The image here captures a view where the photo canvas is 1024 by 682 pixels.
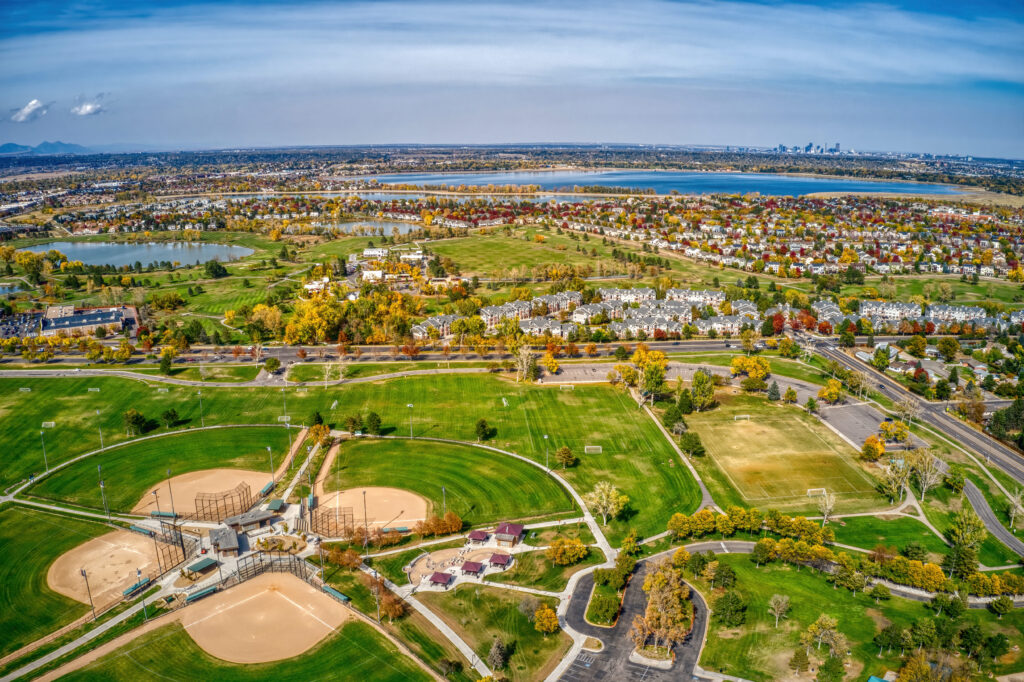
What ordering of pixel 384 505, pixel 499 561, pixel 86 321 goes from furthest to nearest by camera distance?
pixel 86 321
pixel 384 505
pixel 499 561

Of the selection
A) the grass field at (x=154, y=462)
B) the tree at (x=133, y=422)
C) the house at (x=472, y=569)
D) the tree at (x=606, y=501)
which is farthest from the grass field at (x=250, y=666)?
the tree at (x=133, y=422)

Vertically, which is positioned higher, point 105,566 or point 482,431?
point 482,431

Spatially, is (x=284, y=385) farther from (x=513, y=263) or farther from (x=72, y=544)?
(x=513, y=263)

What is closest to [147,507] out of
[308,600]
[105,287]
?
A: [308,600]

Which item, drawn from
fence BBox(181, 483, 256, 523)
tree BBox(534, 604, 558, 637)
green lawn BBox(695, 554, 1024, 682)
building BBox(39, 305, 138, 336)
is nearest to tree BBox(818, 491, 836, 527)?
green lawn BBox(695, 554, 1024, 682)

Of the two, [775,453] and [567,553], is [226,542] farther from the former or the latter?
[775,453]

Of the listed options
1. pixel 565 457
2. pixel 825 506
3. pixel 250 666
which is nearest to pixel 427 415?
pixel 565 457

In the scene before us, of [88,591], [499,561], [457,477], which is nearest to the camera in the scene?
[88,591]

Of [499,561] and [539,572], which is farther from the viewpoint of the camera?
[499,561]
